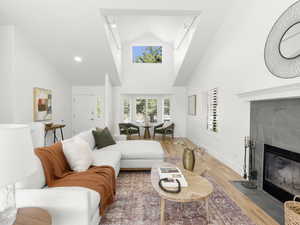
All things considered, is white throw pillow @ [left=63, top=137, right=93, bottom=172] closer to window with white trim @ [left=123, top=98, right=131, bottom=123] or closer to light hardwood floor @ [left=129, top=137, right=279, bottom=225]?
light hardwood floor @ [left=129, top=137, right=279, bottom=225]

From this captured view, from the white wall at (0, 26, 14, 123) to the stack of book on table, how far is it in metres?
3.93

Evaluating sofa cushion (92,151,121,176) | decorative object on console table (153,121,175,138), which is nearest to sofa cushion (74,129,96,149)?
sofa cushion (92,151,121,176)

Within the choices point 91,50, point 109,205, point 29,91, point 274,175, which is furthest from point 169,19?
point 109,205

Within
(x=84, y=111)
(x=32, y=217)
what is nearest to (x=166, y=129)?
(x=84, y=111)

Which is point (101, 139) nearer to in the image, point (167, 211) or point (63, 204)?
point (167, 211)

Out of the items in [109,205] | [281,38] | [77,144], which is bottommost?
[109,205]

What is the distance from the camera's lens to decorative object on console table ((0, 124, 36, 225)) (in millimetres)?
803

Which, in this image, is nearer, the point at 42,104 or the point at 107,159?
the point at 107,159

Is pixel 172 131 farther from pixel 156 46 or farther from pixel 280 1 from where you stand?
pixel 280 1

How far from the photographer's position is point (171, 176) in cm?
200

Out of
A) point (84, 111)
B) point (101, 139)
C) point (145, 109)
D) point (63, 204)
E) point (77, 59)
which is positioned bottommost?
point (63, 204)

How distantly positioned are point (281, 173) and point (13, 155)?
2.97 m

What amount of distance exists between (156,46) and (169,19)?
1.63 m

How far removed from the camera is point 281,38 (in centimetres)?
207
